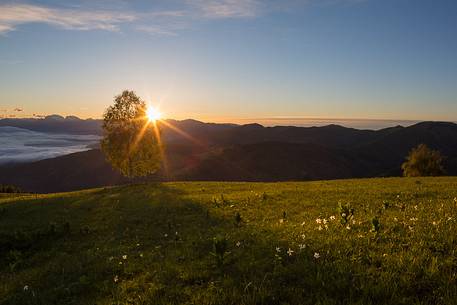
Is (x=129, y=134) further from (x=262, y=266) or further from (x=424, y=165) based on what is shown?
(x=424, y=165)

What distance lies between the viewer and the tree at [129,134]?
66250 millimetres

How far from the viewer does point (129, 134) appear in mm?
66438

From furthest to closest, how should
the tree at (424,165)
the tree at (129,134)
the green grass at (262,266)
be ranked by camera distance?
the tree at (424,165) → the tree at (129,134) → the green grass at (262,266)

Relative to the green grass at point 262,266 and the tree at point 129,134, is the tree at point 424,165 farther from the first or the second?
the green grass at point 262,266

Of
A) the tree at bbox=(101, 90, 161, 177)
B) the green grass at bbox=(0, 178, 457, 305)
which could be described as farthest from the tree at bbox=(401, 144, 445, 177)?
the green grass at bbox=(0, 178, 457, 305)

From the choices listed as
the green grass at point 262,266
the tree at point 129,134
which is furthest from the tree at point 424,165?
the green grass at point 262,266

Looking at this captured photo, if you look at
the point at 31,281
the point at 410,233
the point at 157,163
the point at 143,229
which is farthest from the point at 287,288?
the point at 157,163

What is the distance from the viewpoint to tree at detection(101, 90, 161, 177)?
66.2 m

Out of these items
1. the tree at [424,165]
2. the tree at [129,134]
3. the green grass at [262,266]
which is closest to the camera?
the green grass at [262,266]

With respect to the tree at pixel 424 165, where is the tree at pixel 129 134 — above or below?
above

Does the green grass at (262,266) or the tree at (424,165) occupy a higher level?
the green grass at (262,266)

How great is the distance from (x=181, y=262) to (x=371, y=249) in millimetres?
5119

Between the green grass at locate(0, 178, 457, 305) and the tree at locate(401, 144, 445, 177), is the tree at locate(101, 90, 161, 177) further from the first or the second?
the tree at locate(401, 144, 445, 177)

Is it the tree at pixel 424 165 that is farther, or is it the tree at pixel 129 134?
the tree at pixel 424 165
